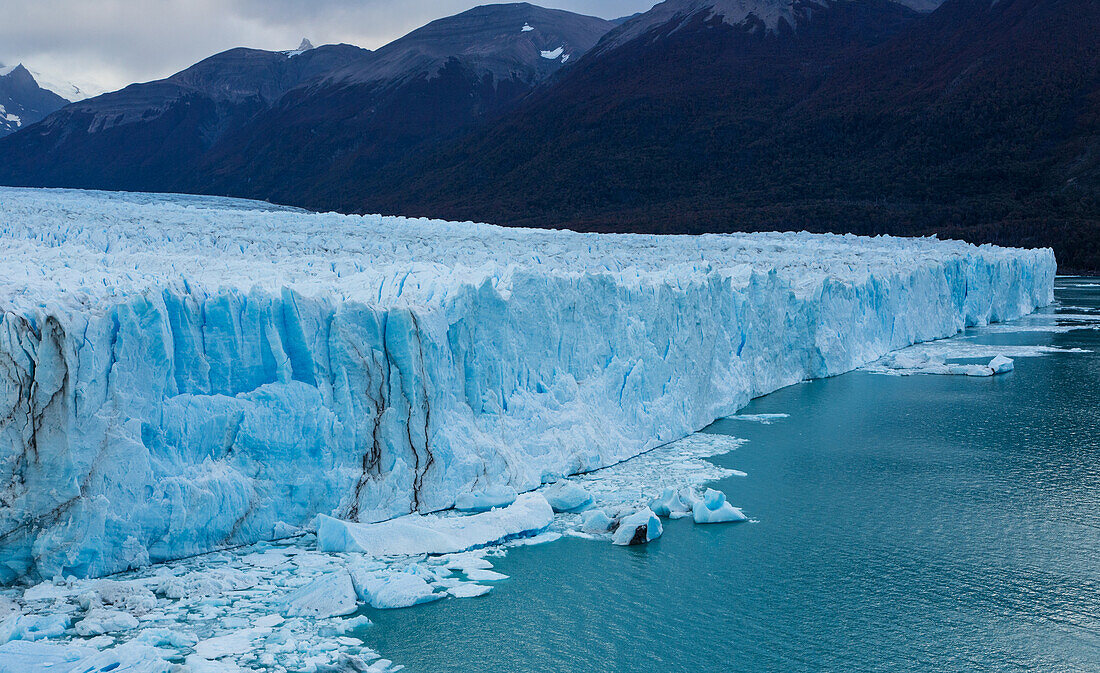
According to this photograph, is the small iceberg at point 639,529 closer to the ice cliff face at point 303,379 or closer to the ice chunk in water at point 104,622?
the ice cliff face at point 303,379

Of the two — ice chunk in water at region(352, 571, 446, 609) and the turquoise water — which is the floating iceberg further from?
ice chunk in water at region(352, 571, 446, 609)

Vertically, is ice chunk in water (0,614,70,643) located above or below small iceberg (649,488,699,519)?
above

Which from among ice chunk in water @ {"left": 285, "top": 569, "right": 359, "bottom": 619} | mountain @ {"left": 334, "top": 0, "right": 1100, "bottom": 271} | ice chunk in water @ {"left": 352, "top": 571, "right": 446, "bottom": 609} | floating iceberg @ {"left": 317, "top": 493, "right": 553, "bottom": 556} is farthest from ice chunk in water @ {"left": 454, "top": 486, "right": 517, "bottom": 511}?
mountain @ {"left": 334, "top": 0, "right": 1100, "bottom": 271}

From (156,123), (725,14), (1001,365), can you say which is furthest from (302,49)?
(1001,365)

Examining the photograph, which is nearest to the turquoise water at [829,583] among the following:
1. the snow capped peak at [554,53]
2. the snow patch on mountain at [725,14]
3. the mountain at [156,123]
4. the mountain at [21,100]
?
the snow patch on mountain at [725,14]

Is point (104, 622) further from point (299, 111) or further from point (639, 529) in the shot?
point (299, 111)

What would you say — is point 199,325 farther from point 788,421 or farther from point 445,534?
point 788,421

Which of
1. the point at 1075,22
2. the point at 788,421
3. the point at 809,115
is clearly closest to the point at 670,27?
the point at 809,115
